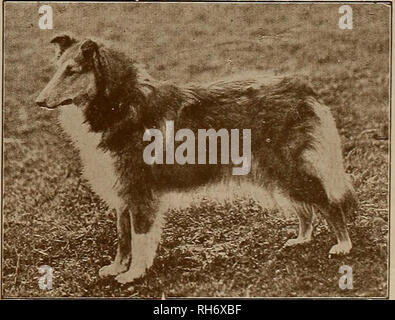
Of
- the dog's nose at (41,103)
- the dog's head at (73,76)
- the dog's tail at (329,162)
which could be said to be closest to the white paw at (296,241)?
the dog's tail at (329,162)

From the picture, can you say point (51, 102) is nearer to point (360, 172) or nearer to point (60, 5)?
point (60, 5)

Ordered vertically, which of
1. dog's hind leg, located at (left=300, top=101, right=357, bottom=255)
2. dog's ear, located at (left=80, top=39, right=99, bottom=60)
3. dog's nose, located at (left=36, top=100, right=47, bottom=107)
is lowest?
dog's hind leg, located at (left=300, top=101, right=357, bottom=255)

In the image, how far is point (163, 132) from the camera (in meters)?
2.10

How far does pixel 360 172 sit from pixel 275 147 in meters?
0.30

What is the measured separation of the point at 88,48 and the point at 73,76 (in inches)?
4.0

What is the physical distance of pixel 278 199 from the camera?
2109 mm

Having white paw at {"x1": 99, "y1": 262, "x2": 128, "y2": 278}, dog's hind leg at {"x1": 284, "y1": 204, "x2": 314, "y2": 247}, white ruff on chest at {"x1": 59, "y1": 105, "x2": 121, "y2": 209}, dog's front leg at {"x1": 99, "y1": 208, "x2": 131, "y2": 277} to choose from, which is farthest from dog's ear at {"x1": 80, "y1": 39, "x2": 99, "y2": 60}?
dog's hind leg at {"x1": 284, "y1": 204, "x2": 314, "y2": 247}

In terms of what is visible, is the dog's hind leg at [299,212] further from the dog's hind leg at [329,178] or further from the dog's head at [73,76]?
the dog's head at [73,76]

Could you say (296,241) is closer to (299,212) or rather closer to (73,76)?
(299,212)

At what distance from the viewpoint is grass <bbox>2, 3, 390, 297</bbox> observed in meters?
2.12

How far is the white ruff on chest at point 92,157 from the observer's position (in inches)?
82.0

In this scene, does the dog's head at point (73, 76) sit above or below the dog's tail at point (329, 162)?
above

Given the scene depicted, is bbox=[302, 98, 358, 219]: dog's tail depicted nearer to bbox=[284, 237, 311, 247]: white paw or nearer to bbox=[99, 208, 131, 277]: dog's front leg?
bbox=[284, 237, 311, 247]: white paw
